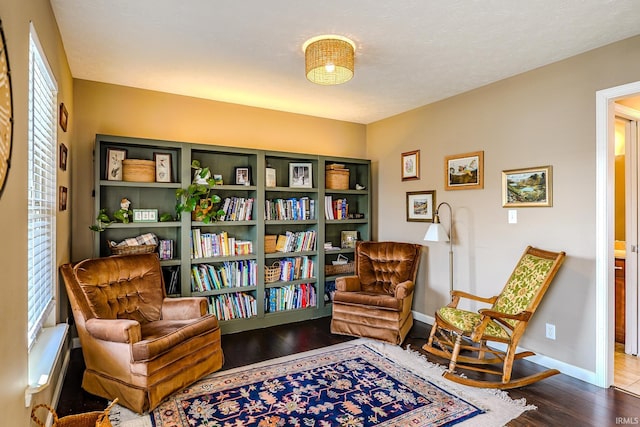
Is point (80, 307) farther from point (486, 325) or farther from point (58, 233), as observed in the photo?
point (486, 325)

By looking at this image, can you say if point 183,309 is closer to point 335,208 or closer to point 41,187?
point 41,187

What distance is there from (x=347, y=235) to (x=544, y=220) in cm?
226

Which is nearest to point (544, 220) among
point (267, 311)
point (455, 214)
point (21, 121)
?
point (455, 214)

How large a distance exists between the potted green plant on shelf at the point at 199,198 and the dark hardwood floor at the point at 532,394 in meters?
1.25

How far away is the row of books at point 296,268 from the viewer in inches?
160

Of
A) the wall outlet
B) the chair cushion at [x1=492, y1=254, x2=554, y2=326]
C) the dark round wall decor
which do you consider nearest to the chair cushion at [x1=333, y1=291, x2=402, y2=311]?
the chair cushion at [x1=492, y1=254, x2=554, y2=326]

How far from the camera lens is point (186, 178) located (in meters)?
3.47

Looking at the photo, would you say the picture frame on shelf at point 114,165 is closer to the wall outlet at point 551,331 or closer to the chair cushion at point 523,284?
the chair cushion at point 523,284

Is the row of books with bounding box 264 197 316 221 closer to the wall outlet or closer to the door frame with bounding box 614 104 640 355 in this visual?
the wall outlet

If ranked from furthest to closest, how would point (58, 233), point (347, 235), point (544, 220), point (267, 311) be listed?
point (347, 235), point (267, 311), point (544, 220), point (58, 233)

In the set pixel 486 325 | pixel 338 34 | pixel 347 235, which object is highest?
pixel 338 34

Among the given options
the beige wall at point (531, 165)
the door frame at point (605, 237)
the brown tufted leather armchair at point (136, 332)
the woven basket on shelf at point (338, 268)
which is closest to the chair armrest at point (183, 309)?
the brown tufted leather armchair at point (136, 332)

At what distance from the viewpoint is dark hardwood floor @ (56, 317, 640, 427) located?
222 cm


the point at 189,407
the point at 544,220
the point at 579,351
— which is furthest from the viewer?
the point at 544,220
